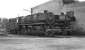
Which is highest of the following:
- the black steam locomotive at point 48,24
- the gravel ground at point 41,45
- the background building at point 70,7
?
the background building at point 70,7

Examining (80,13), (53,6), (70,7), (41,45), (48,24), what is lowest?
(41,45)

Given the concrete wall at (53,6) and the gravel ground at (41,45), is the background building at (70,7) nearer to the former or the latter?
the concrete wall at (53,6)

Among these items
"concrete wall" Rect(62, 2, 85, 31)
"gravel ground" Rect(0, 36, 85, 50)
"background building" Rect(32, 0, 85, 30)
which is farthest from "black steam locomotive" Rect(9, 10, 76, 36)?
"gravel ground" Rect(0, 36, 85, 50)

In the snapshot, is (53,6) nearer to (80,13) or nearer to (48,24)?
(80,13)

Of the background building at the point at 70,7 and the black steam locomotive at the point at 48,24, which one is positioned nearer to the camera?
the black steam locomotive at the point at 48,24

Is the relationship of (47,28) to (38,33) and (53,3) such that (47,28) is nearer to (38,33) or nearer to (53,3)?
(38,33)

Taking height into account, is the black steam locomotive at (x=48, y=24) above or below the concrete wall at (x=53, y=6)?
below

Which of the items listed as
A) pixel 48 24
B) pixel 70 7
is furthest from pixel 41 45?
pixel 70 7

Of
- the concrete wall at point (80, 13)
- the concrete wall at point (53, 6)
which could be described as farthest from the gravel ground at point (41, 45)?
the concrete wall at point (53, 6)

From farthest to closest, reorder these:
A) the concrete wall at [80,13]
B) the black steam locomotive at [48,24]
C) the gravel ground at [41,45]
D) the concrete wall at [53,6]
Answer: the concrete wall at [53,6], the concrete wall at [80,13], the black steam locomotive at [48,24], the gravel ground at [41,45]

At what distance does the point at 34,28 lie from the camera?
61.4 ft

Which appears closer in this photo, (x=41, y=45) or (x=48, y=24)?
(x=41, y=45)

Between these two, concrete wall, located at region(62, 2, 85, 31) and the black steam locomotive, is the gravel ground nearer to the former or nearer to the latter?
the black steam locomotive

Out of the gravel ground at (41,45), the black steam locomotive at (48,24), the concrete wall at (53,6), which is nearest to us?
the gravel ground at (41,45)
